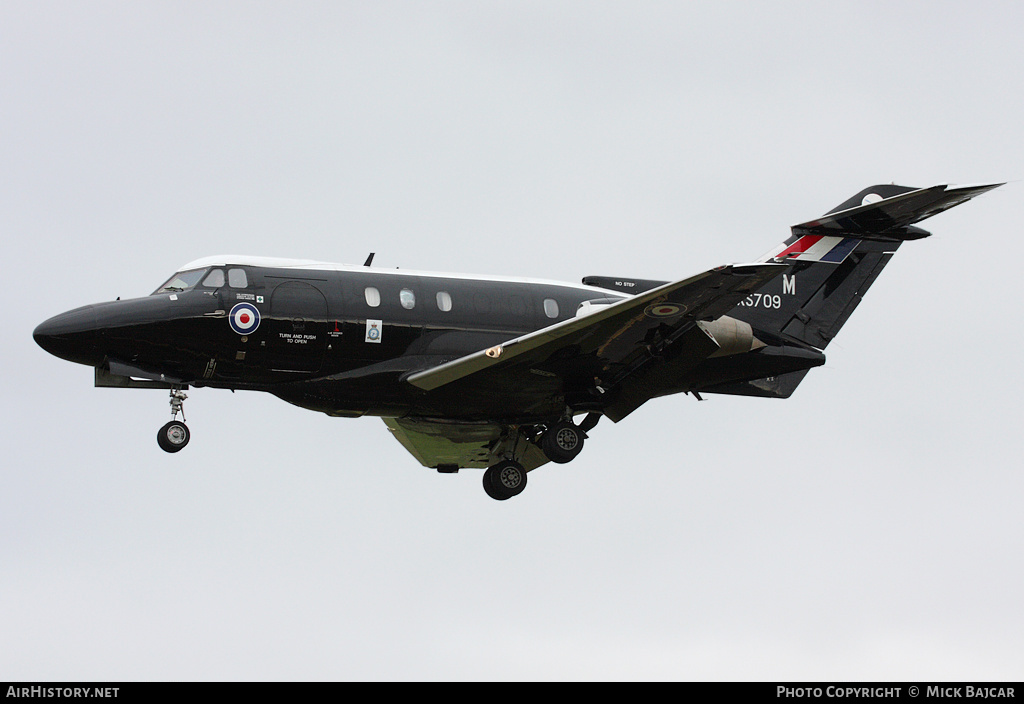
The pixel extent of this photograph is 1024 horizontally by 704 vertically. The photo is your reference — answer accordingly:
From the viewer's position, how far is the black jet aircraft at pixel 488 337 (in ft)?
92.2

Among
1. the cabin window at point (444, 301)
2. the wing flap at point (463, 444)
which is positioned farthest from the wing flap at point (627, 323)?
the wing flap at point (463, 444)

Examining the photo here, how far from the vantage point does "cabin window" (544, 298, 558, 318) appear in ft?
102

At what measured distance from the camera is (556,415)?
105 ft

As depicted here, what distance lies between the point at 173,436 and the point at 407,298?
213 inches

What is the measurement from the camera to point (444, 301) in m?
30.2

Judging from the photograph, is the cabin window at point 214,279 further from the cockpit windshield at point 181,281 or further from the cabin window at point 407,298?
the cabin window at point 407,298

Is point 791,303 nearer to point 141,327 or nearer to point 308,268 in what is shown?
point 308,268

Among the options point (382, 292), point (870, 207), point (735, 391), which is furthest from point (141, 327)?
point (870, 207)

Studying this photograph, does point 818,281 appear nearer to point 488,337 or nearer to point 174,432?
point 488,337

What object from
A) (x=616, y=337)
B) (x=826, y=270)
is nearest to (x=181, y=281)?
(x=616, y=337)

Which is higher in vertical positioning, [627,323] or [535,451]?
[627,323]

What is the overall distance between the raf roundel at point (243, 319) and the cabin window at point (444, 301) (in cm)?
383

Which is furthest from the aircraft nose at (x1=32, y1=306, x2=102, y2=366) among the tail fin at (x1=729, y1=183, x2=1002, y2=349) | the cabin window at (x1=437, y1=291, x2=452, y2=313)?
the tail fin at (x1=729, y1=183, x2=1002, y2=349)
